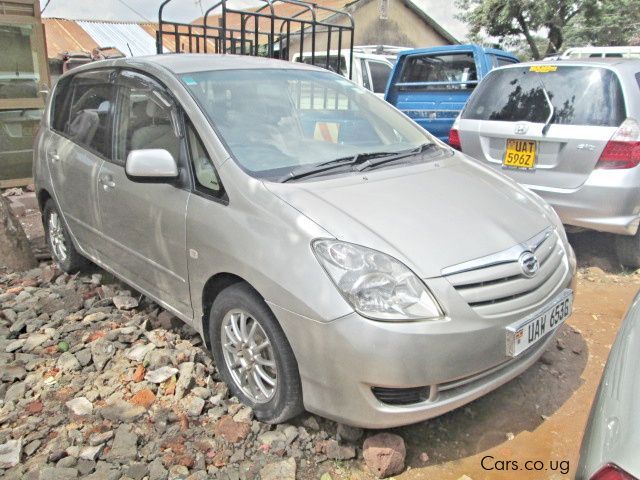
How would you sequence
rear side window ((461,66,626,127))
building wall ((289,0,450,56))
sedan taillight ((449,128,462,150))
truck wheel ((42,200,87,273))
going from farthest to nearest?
1. building wall ((289,0,450,56))
2. sedan taillight ((449,128,462,150))
3. truck wheel ((42,200,87,273))
4. rear side window ((461,66,626,127))

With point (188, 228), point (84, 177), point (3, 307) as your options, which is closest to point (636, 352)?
point (188, 228)

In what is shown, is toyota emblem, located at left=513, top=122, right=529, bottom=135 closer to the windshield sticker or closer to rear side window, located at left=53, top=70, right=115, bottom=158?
the windshield sticker

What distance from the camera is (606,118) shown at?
4.02 metres

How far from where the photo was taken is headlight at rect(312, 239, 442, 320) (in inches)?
82.3

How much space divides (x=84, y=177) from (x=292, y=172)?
5.87ft

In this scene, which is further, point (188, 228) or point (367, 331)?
point (188, 228)

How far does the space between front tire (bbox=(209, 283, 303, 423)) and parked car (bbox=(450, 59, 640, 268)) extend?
2.34 metres

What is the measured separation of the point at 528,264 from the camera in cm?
235

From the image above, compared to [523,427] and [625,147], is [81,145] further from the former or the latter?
[625,147]

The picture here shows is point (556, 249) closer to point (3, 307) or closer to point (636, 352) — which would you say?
point (636, 352)

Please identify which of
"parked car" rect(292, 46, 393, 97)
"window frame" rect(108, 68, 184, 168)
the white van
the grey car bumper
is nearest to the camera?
the grey car bumper

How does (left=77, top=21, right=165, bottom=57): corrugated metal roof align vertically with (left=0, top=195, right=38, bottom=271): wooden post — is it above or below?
above

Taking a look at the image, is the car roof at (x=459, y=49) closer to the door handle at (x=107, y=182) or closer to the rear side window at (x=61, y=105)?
the rear side window at (x=61, y=105)

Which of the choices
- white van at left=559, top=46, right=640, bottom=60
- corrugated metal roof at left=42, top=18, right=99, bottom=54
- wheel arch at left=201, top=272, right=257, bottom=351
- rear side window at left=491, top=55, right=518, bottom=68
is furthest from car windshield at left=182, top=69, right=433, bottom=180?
corrugated metal roof at left=42, top=18, right=99, bottom=54
